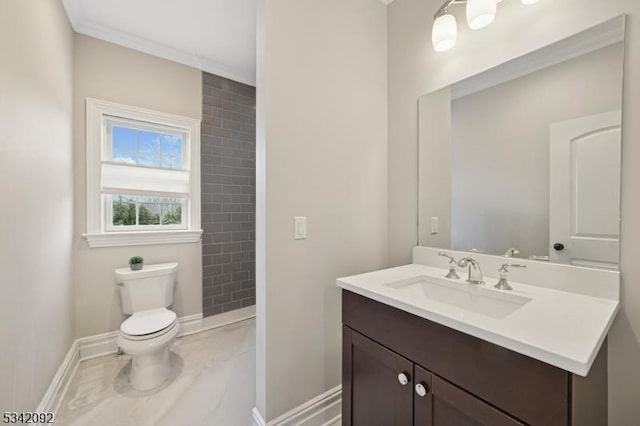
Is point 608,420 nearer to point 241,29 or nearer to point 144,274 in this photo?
point 144,274

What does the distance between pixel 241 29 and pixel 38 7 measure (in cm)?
123

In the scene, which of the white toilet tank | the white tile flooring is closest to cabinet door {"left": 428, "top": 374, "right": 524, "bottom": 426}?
the white tile flooring

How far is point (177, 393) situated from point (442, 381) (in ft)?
5.71

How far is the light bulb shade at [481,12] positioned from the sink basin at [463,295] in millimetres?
1190

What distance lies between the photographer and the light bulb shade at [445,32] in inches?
52.3

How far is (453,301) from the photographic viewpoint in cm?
124

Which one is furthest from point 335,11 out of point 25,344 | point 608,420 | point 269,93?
point 25,344

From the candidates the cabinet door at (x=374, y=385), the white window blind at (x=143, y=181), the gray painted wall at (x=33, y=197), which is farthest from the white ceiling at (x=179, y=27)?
the cabinet door at (x=374, y=385)

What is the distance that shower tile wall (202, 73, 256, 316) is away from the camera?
270 cm

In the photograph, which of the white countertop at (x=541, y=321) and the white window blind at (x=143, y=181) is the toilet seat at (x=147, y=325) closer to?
the white window blind at (x=143, y=181)

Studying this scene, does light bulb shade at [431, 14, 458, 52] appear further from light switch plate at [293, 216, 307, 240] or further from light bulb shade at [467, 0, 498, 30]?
light switch plate at [293, 216, 307, 240]

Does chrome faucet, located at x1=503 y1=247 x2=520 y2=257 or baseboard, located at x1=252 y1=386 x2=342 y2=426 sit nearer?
chrome faucet, located at x1=503 y1=247 x2=520 y2=257

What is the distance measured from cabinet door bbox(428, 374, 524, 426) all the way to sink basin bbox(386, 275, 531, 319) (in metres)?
0.26

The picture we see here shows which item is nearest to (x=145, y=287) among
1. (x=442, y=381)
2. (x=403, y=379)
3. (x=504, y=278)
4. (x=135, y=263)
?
(x=135, y=263)
